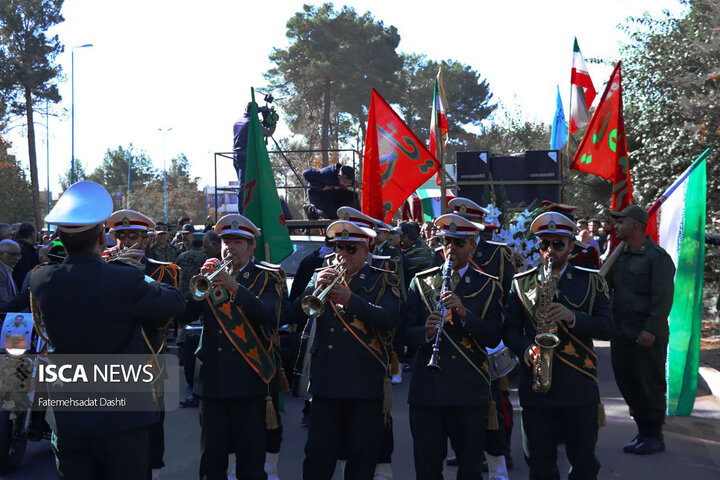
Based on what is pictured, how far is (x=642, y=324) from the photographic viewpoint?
721 centimetres

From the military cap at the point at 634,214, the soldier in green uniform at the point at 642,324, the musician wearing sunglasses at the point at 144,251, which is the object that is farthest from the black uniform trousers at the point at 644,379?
the musician wearing sunglasses at the point at 144,251

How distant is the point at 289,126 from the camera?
4741cm

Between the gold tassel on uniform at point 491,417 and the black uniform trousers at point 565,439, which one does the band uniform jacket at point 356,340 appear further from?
the black uniform trousers at point 565,439

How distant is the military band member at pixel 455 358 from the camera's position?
5.00 meters

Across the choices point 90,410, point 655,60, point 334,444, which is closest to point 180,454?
point 334,444

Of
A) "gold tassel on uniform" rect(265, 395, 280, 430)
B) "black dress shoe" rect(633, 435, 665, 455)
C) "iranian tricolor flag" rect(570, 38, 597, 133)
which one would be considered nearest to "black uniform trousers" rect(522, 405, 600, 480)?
"gold tassel on uniform" rect(265, 395, 280, 430)

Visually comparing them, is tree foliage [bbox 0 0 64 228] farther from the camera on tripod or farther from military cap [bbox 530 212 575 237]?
military cap [bbox 530 212 575 237]

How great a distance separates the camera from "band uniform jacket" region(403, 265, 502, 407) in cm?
501

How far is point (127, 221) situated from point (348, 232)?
1871mm

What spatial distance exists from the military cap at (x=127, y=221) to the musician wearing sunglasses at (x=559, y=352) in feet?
9.54

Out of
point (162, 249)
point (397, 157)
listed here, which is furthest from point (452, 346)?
point (162, 249)

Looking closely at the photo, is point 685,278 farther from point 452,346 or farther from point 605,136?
point 452,346

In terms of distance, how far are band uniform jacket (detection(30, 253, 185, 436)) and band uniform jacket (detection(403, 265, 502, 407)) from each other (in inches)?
73.8

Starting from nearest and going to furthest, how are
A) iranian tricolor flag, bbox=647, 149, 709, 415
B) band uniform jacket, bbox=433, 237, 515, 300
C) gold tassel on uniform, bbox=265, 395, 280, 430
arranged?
1. gold tassel on uniform, bbox=265, 395, 280, 430
2. band uniform jacket, bbox=433, 237, 515, 300
3. iranian tricolor flag, bbox=647, 149, 709, 415
